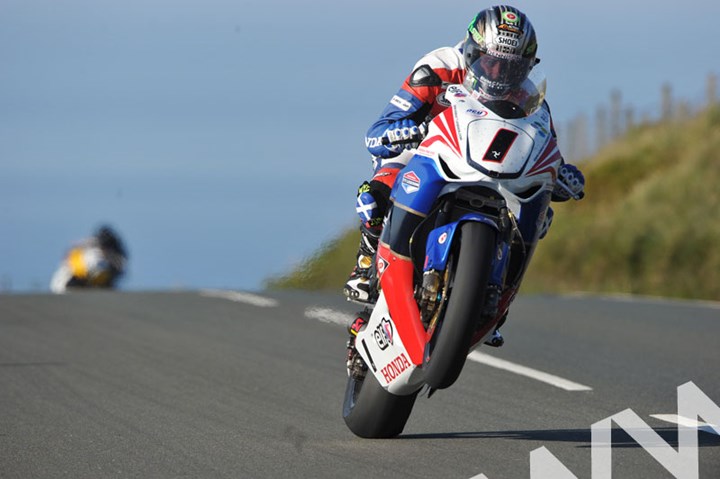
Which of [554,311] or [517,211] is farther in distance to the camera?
[554,311]

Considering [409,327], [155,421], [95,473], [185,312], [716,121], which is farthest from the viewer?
[716,121]

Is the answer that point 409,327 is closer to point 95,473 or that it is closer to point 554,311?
point 95,473

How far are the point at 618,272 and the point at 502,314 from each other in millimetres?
23111

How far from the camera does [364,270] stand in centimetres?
760

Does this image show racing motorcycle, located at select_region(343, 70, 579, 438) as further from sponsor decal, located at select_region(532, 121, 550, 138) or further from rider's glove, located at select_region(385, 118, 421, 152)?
rider's glove, located at select_region(385, 118, 421, 152)

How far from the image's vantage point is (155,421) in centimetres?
794

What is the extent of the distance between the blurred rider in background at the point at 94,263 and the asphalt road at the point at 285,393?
9204mm

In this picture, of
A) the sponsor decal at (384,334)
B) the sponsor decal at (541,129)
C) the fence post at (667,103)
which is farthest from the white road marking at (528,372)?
the fence post at (667,103)

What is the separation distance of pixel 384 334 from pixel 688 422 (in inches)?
77.5

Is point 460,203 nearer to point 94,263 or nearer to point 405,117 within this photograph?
point 405,117

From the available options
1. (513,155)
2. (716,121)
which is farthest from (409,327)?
(716,121)

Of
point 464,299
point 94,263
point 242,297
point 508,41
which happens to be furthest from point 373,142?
Result: point 94,263

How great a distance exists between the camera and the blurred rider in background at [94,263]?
24859 mm

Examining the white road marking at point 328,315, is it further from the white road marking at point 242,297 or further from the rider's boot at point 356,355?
the rider's boot at point 356,355
